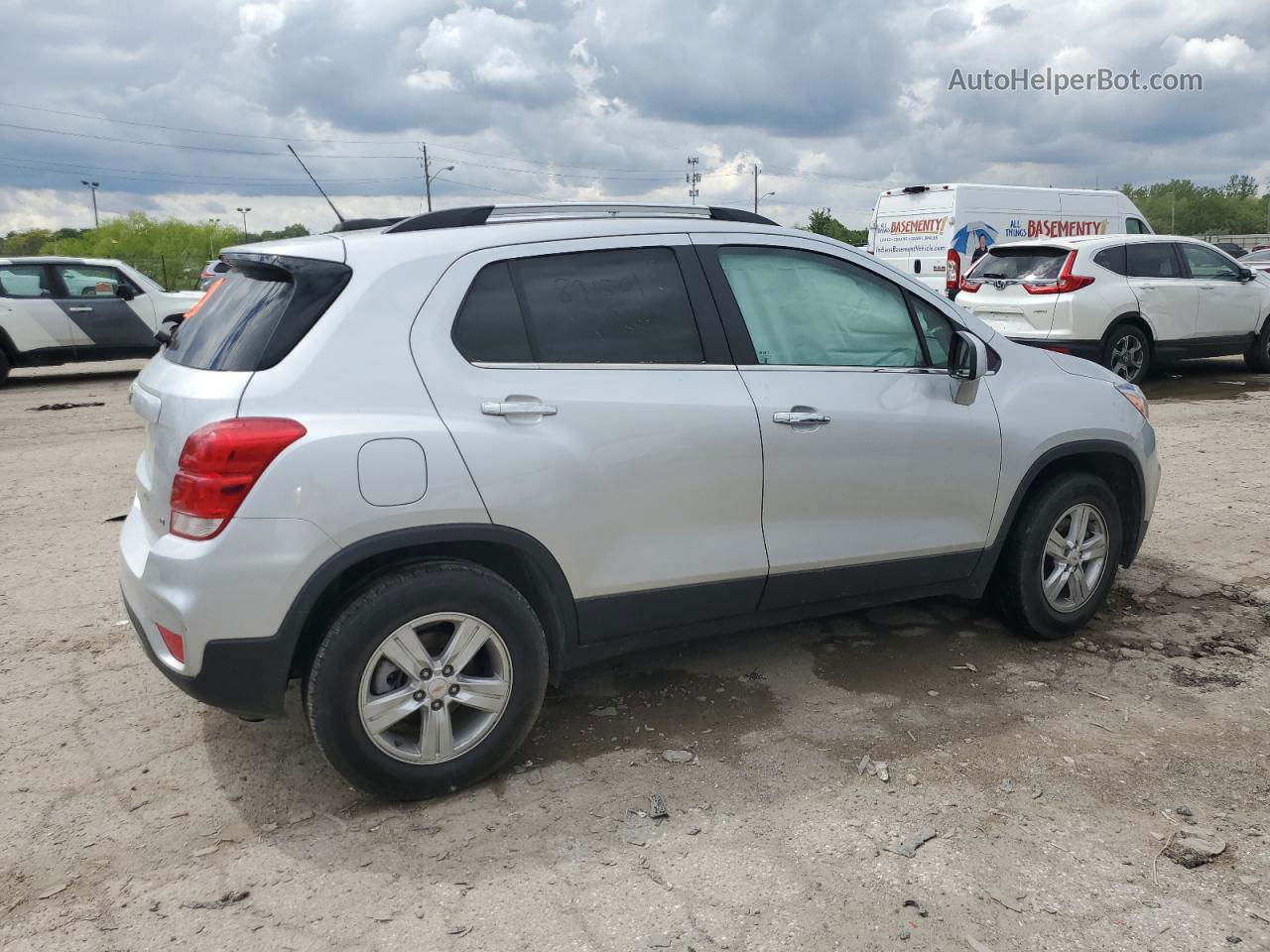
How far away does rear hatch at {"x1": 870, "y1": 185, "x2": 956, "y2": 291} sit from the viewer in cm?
1558

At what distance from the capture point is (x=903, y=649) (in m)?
4.44

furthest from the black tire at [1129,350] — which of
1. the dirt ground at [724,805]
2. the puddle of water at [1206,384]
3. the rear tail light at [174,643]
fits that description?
the rear tail light at [174,643]

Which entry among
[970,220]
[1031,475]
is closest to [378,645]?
[1031,475]

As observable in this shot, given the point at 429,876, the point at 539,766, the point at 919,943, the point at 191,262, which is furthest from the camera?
the point at 191,262

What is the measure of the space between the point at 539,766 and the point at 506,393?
125 cm

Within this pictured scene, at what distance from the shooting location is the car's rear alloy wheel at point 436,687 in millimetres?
3045

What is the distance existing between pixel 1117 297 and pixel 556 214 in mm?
9595

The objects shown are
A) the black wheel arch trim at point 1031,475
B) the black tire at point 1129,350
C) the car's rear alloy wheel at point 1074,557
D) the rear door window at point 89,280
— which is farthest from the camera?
the rear door window at point 89,280

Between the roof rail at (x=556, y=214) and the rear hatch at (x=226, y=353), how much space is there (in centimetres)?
38

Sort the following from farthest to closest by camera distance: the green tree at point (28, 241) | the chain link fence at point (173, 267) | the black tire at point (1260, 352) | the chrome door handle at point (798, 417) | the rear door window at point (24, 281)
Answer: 1. the green tree at point (28, 241)
2. the chain link fence at point (173, 267)
3. the rear door window at point (24, 281)
4. the black tire at point (1260, 352)
5. the chrome door handle at point (798, 417)

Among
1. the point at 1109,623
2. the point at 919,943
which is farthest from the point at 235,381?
the point at 1109,623

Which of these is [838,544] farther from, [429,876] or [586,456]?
[429,876]

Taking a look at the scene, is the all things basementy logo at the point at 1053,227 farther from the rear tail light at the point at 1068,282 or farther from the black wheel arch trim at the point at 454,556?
the black wheel arch trim at the point at 454,556

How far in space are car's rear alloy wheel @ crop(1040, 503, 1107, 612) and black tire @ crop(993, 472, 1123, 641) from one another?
22mm
